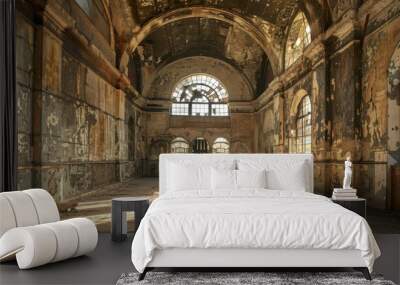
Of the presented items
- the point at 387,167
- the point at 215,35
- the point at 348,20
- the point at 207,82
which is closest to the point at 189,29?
the point at 215,35

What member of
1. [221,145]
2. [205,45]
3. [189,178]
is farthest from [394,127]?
[221,145]

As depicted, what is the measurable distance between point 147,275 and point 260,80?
22850 mm

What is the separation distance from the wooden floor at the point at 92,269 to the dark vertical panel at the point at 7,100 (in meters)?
2.23

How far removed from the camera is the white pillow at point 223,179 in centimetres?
564

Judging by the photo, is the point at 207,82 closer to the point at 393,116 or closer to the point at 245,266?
the point at 393,116

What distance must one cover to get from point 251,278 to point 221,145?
23.2 m

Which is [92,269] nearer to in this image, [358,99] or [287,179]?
[287,179]

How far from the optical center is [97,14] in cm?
1370

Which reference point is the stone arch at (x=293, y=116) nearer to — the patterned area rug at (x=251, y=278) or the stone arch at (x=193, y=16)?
the stone arch at (x=193, y=16)

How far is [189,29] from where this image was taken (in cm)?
2222

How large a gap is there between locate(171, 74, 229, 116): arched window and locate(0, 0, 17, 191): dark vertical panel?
20.9 m

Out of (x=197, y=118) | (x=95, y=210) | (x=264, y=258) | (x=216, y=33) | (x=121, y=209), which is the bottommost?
(x=95, y=210)

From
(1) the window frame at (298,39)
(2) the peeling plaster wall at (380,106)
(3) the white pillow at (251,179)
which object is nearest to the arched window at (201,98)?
(1) the window frame at (298,39)

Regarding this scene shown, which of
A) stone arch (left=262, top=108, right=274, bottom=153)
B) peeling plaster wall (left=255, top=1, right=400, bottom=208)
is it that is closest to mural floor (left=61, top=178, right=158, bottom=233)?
peeling plaster wall (left=255, top=1, right=400, bottom=208)
